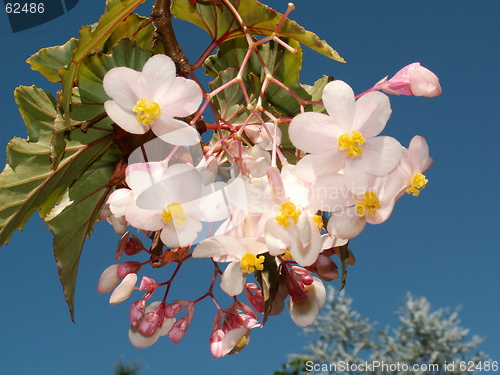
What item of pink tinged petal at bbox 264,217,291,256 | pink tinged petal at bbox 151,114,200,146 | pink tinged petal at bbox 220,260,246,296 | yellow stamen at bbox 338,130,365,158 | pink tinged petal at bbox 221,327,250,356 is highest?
pink tinged petal at bbox 151,114,200,146

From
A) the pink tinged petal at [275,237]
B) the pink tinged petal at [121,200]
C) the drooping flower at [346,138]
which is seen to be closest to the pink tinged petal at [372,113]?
the drooping flower at [346,138]

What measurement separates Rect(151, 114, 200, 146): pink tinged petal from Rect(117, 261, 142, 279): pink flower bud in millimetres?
213

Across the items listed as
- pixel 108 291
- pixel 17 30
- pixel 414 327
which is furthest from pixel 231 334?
pixel 414 327

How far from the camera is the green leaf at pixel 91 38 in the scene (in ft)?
1.70

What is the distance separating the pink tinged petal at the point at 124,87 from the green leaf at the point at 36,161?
0.49 ft

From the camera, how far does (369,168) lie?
1.45ft

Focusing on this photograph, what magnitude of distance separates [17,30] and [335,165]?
0.64 meters

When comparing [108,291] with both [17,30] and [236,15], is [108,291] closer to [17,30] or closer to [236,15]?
[236,15]

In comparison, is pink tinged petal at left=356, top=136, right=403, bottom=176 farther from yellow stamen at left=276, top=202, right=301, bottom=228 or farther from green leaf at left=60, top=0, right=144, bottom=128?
green leaf at left=60, top=0, right=144, bottom=128

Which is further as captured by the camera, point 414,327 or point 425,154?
point 414,327

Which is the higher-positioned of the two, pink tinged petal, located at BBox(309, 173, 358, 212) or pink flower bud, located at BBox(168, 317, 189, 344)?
pink tinged petal, located at BBox(309, 173, 358, 212)

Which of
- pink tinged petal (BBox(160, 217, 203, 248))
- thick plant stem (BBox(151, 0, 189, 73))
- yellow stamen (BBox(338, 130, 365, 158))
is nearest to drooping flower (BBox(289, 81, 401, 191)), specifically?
yellow stamen (BBox(338, 130, 365, 158))

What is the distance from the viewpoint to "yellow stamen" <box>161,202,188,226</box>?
449 millimetres
